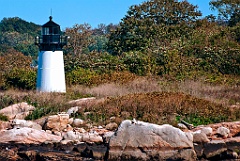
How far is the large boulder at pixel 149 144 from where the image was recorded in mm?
13875

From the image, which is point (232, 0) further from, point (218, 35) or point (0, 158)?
point (0, 158)

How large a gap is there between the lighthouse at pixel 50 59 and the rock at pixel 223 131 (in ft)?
31.5

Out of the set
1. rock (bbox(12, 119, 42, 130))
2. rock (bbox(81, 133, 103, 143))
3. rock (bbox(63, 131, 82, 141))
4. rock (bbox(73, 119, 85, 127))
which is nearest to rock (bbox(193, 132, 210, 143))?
Result: rock (bbox(81, 133, 103, 143))

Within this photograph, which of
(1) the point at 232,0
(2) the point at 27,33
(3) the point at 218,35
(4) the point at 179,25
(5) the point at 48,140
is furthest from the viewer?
(2) the point at 27,33

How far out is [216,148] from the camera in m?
14.4

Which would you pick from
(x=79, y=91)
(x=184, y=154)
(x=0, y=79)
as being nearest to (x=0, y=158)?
(x=184, y=154)

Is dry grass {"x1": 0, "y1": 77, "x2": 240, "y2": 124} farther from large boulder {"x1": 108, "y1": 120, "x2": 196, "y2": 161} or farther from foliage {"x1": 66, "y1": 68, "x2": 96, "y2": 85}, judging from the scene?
foliage {"x1": 66, "y1": 68, "x2": 96, "y2": 85}

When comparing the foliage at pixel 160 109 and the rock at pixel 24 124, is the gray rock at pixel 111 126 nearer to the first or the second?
the foliage at pixel 160 109

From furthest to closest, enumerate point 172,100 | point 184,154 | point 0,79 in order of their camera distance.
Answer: point 0,79
point 172,100
point 184,154

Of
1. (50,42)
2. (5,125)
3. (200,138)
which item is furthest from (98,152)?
(50,42)

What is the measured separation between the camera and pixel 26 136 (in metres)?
15.8

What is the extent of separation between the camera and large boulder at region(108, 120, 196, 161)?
45.5 ft

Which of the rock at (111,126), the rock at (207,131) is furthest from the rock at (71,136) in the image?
the rock at (207,131)

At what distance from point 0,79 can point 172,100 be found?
40.0 ft
